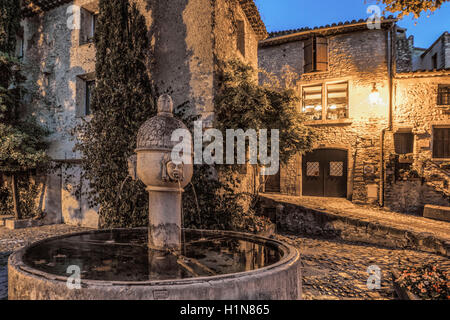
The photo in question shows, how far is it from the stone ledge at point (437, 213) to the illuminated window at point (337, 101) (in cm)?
490

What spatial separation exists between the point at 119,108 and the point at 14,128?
4.09 metres

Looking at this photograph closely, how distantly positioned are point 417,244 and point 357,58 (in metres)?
8.67

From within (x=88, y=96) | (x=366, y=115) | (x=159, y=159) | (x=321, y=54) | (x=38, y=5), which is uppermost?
(x=38, y=5)

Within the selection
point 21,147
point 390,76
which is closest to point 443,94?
point 390,76

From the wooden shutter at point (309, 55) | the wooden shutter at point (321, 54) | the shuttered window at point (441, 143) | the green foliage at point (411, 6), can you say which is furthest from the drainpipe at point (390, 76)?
the green foliage at point (411, 6)

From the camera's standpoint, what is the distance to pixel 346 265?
5.18 metres

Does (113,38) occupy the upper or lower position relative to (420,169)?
upper

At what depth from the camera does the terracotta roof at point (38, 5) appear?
896 centimetres

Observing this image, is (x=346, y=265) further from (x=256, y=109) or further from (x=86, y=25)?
(x=86, y=25)

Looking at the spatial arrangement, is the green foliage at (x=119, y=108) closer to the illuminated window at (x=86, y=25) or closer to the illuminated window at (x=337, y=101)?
the illuminated window at (x=86, y=25)

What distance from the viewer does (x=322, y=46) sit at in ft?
40.8

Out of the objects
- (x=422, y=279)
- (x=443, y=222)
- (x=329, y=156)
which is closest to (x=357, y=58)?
(x=329, y=156)
